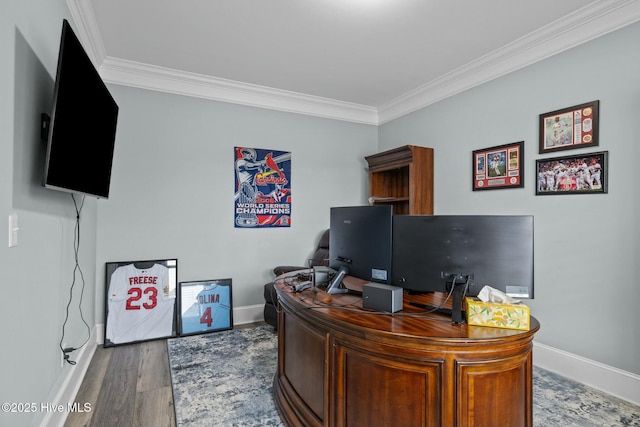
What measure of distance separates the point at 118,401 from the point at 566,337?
3.38m

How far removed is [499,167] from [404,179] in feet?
4.67

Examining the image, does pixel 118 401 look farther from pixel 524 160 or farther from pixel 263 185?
pixel 524 160

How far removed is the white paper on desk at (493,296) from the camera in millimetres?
1436

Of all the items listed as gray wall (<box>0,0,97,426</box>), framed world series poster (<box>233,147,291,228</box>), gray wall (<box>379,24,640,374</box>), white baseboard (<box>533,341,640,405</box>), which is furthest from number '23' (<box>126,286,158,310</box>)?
white baseboard (<box>533,341,640,405</box>)

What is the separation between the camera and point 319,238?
446 centimetres

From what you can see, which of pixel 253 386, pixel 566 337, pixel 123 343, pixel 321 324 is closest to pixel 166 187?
pixel 123 343

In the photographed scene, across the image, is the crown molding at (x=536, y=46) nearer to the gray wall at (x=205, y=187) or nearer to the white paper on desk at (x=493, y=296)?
the gray wall at (x=205, y=187)

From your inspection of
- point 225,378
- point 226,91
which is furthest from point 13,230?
point 226,91

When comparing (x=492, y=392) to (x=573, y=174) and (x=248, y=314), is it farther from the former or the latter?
(x=248, y=314)

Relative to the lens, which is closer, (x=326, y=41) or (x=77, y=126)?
(x=77, y=126)

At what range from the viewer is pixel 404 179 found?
14.8 feet

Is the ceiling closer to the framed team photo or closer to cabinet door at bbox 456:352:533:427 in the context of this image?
the framed team photo

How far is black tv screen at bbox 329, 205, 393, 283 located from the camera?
1.74 m

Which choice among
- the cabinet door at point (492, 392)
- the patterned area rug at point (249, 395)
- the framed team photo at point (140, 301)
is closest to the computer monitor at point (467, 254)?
the cabinet door at point (492, 392)
